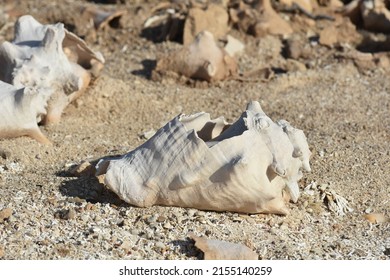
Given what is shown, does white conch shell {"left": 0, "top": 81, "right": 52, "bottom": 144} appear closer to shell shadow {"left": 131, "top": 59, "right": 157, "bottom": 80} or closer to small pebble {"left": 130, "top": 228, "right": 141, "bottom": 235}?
small pebble {"left": 130, "top": 228, "right": 141, "bottom": 235}

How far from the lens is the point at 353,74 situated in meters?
5.10

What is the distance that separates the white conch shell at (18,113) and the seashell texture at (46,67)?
208 mm

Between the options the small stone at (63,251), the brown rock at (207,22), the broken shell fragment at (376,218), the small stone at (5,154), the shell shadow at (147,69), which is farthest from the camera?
the brown rock at (207,22)

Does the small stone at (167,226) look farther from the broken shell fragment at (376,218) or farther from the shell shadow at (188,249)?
the broken shell fragment at (376,218)

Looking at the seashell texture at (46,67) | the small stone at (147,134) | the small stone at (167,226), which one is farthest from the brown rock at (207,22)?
the small stone at (167,226)

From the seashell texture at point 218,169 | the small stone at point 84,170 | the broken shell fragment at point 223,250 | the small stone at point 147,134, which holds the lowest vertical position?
the small stone at point 147,134

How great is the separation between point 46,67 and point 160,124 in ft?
2.13

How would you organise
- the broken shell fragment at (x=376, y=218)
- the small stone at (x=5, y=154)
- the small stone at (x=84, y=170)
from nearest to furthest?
1. the broken shell fragment at (x=376, y=218)
2. the small stone at (x=84, y=170)
3. the small stone at (x=5, y=154)

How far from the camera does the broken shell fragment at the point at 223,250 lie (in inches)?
116

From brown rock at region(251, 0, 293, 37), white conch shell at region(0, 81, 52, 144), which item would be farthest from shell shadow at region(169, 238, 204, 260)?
brown rock at region(251, 0, 293, 37)

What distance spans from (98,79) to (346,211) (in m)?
1.87

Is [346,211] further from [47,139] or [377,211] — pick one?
[47,139]

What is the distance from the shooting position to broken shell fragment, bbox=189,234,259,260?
2.95 meters
